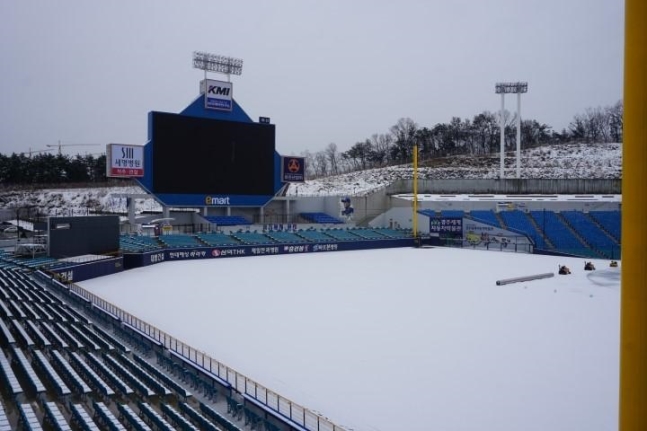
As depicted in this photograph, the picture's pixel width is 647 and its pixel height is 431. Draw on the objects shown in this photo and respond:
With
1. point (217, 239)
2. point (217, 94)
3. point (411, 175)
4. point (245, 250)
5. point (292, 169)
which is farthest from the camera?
point (411, 175)

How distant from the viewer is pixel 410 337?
644 inches

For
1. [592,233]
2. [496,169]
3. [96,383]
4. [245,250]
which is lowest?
[245,250]

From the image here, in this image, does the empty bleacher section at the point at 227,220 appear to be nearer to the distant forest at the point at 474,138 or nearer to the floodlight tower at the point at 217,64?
the floodlight tower at the point at 217,64

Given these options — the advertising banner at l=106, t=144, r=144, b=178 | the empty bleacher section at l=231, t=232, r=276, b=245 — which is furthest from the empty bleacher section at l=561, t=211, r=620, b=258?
the advertising banner at l=106, t=144, r=144, b=178

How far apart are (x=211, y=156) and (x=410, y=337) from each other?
104ft

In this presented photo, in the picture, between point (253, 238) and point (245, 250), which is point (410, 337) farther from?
point (253, 238)

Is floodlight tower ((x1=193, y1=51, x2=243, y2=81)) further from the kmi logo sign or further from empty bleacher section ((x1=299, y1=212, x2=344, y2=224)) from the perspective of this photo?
empty bleacher section ((x1=299, y1=212, x2=344, y2=224))

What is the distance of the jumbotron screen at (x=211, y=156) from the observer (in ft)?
138

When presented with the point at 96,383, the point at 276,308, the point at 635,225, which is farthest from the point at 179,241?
the point at 635,225

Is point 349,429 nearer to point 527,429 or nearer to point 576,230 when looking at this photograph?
point 527,429

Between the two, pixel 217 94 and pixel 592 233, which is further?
pixel 592 233

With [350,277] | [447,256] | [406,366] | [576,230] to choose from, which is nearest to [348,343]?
[406,366]

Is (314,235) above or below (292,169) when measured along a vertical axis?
below

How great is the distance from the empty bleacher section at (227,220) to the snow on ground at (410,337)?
14348mm
